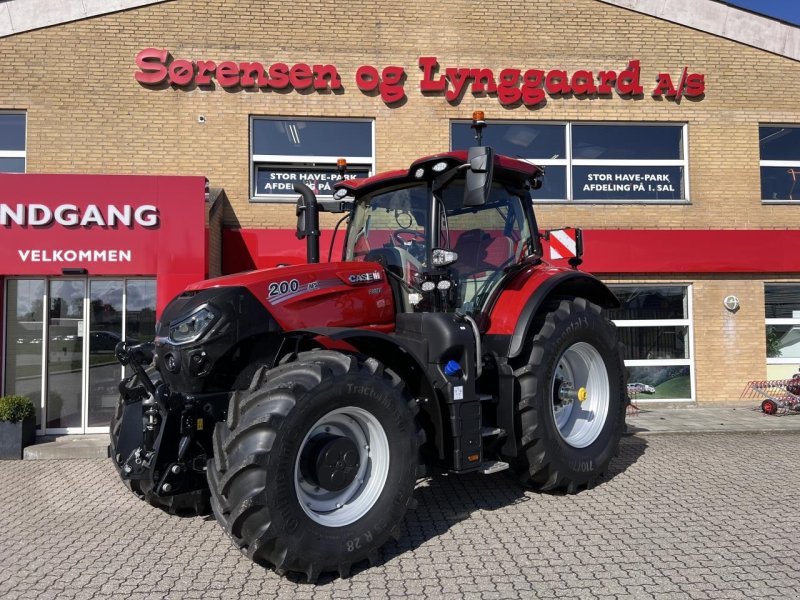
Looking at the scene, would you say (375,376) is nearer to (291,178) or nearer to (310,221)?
(310,221)

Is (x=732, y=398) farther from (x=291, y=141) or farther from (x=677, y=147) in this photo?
(x=291, y=141)

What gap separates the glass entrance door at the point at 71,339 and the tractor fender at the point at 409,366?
5013 millimetres

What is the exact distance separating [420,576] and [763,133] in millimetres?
10468

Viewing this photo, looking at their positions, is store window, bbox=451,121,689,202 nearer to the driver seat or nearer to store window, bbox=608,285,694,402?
store window, bbox=608,285,694,402

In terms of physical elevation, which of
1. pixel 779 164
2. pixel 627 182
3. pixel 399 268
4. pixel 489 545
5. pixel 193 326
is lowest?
pixel 489 545

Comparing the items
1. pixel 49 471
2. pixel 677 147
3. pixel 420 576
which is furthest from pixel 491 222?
pixel 677 147

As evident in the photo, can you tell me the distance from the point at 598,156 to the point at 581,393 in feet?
20.7

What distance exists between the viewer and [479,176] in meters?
3.89

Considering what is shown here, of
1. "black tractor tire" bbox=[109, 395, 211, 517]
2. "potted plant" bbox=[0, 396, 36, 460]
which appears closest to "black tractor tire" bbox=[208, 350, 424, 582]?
"black tractor tire" bbox=[109, 395, 211, 517]

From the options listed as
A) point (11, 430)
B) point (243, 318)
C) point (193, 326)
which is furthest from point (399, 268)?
point (11, 430)

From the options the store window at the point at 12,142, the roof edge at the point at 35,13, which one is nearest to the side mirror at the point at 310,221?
the store window at the point at 12,142

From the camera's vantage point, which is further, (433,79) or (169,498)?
(433,79)

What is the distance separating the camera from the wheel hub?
3.43m

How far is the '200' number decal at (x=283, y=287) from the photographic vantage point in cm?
380
